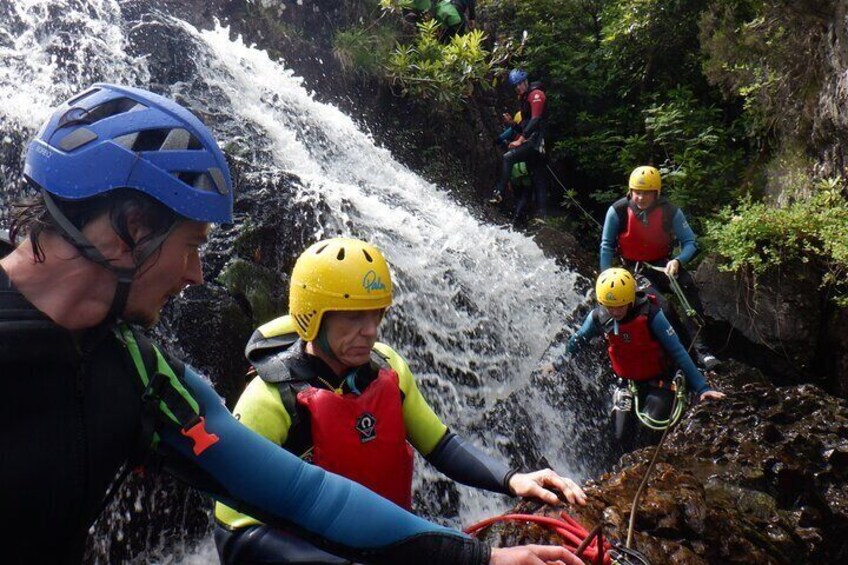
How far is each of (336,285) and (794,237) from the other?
22.3ft

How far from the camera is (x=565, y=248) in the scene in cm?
902

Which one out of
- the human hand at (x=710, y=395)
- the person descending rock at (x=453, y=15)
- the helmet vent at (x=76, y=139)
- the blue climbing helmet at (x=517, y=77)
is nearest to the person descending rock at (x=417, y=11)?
the person descending rock at (x=453, y=15)

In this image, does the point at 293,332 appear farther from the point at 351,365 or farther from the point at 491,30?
the point at 491,30

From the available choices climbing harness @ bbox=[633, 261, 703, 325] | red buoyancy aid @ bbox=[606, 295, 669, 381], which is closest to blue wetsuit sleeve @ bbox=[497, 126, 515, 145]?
climbing harness @ bbox=[633, 261, 703, 325]

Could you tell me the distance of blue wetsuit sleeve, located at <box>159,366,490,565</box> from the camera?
1597 mm

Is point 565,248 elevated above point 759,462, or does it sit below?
below

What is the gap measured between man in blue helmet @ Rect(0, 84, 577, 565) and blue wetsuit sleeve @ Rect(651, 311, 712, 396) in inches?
166

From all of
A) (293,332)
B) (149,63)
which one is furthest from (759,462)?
(149,63)

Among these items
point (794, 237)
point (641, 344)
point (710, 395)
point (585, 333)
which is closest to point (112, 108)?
point (710, 395)

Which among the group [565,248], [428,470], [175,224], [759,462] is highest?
[175,224]

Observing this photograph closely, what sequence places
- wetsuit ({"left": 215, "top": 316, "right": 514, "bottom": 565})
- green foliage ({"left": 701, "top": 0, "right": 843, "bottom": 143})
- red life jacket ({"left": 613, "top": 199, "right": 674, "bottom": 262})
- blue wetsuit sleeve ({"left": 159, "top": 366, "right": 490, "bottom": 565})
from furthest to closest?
green foliage ({"left": 701, "top": 0, "right": 843, "bottom": 143}), red life jacket ({"left": 613, "top": 199, "right": 674, "bottom": 262}), wetsuit ({"left": 215, "top": 316, "right": 514, "bottom": 565}), blue wetsuit sleeve ({"left": 159, "top": 366, "right": 490, "bottom": 565})

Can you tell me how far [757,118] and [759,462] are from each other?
22.2 ft

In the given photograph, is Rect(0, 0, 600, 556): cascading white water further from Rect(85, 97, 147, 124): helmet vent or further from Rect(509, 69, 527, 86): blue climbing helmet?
Rect(85, 97, 147, 124): helmet vent

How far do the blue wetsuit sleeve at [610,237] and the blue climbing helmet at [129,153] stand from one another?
6.24m
